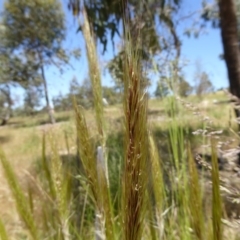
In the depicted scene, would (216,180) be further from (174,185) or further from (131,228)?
(174,185)

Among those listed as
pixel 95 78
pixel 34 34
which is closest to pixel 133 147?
pixel 95 78

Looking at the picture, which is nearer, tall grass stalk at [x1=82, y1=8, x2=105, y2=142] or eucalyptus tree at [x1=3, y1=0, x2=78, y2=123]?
tall grass stalk at [x1=82, y1=8, x2=105, y2=142]

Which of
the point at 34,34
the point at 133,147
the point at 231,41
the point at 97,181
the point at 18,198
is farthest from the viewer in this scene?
the point at 34,34

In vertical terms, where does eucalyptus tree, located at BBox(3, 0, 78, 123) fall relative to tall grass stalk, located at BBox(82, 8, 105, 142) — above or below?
above

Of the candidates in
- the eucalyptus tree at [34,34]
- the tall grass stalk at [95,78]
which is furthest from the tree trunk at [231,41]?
the eucalyptus tree at [34,34]

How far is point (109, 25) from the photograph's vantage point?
3129mm

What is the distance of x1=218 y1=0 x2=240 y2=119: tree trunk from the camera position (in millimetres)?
3182

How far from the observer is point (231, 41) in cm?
323

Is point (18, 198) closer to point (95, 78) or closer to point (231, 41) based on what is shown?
point (95, 78)

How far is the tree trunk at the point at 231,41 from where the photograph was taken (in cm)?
318

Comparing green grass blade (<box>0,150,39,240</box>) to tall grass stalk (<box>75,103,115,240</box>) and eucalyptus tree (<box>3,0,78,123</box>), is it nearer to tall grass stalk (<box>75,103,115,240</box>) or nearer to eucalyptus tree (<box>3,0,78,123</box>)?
tall grass stalk (<box>75,103,115,240</box>)

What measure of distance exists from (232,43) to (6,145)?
6887mm

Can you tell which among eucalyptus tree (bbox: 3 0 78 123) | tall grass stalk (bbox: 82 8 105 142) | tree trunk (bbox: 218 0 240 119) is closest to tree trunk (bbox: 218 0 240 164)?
tree trunk (bbox: 218 0 240 119)

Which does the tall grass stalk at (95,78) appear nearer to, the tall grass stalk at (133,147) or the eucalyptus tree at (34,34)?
the tall grass stalk at (133,147)
